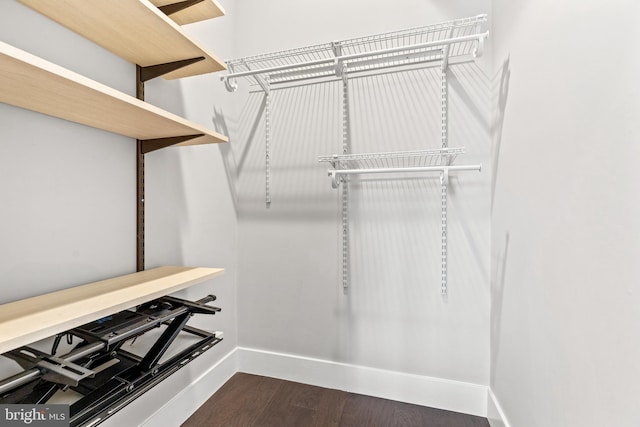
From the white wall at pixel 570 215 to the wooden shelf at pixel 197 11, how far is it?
1252 mm

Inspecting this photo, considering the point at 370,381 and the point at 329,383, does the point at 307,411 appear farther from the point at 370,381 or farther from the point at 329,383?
the point at 370,381

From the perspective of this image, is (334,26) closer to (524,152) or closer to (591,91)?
(524,152)

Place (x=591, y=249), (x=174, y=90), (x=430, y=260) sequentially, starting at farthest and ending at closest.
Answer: (x=430, y=260), (x=174, y=90), (x=591, y=249)

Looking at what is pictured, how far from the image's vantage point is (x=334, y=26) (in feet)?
5.93

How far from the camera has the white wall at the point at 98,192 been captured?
87cm

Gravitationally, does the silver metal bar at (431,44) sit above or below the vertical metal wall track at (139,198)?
above

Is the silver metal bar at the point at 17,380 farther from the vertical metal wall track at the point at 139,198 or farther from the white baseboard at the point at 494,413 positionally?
the white baseboard at the point at 494,413

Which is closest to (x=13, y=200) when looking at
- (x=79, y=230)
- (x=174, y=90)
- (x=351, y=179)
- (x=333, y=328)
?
(x=79, y=230)

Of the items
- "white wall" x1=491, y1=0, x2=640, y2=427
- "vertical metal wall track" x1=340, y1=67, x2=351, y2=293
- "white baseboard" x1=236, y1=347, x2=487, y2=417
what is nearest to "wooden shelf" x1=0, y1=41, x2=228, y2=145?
"vertical metal wall track" x1=340, y1=67, x2=351, y2=293

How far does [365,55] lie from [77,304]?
4.88ft

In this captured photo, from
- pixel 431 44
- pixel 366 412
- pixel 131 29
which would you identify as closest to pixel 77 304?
pixel 131 29

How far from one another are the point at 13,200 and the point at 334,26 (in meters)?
1.78

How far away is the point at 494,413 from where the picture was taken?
145cm

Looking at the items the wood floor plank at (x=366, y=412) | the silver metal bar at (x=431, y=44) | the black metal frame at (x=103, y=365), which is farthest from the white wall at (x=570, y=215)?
the black metal frame at (x=103, y=365)
